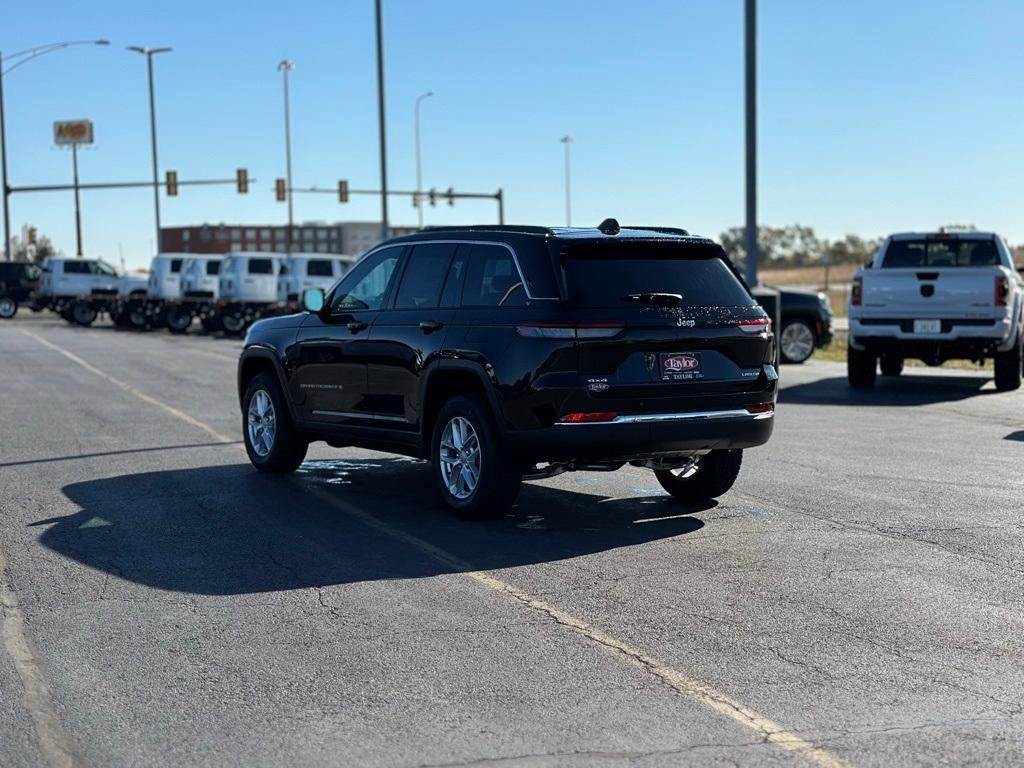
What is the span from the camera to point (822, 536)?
8.10 metres

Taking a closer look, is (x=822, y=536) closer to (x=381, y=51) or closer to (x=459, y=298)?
(x=459, y=298)

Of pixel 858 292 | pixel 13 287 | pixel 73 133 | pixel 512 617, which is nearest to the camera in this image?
pixel 512 617

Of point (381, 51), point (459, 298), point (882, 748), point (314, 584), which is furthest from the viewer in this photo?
point (381, 51)

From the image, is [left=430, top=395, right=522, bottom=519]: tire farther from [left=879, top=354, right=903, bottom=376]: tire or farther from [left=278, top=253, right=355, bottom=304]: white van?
[left=278, top=253, right=355, bottom=304]: white van

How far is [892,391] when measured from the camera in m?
18.5

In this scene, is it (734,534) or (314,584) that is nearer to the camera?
(314,584)

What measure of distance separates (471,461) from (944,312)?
1102 cm

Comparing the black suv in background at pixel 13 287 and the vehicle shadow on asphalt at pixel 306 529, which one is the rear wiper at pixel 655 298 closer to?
the vehicle shadow on asphalt at pixel 306 529

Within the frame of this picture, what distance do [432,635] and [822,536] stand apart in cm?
302

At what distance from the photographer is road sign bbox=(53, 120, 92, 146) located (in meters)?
80.6

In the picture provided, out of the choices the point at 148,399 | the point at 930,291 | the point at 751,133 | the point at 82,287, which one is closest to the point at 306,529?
the point at 148,399

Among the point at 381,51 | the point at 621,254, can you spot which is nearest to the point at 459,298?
the point at 621,254

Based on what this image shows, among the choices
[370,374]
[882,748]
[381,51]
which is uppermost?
[381,51]

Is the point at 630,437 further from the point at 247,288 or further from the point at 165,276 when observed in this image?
the point at 165,276
